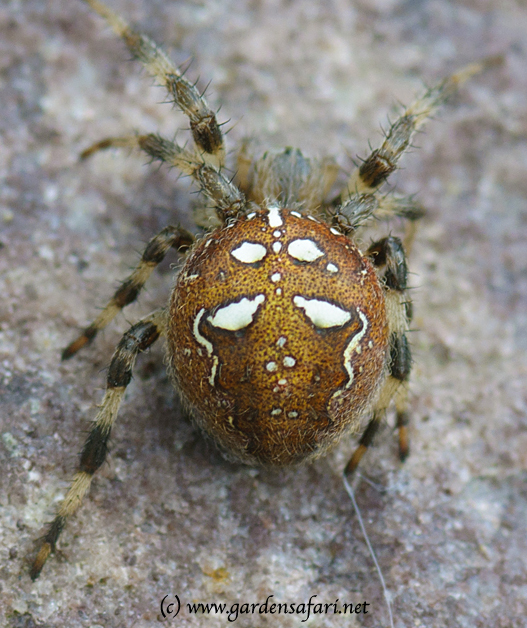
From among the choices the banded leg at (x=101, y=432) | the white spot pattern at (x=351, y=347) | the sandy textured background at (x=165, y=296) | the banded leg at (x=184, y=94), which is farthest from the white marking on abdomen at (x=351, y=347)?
the banded leg at (x=184, y=94)

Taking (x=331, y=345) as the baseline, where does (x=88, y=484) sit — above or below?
below

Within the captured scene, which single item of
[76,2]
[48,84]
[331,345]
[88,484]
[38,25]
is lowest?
[88,484]

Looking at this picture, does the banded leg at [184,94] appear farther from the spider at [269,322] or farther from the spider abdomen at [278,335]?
the spider abdomen at [278,335]

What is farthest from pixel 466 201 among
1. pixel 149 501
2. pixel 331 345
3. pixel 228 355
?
pixel 149 501

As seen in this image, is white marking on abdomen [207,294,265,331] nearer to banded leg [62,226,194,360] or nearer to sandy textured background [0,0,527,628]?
banded leg [62,226,194,360]

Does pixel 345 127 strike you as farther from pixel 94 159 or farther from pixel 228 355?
pixel 228 355

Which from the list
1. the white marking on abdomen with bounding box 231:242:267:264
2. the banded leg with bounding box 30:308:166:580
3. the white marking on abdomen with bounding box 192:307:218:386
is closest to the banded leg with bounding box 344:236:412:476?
the white marking on abdomen with bounding box 231:242:267:264

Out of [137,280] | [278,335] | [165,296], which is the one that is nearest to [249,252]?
[278,335]
